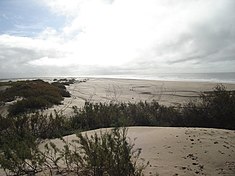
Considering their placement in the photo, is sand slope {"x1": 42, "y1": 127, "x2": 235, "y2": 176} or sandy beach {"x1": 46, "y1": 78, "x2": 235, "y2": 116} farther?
sandy beach {"x1": 46, "y1": 78, "x2": 235, "y2": 116}

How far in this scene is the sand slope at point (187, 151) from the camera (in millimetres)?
4373

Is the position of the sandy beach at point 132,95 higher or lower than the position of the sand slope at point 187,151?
lower

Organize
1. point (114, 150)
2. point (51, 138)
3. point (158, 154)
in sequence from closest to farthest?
point (114, 150) → point (158, 154) → point (51, 138)

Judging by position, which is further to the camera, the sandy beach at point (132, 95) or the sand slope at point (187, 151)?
the sandy beach at point (132, 95)

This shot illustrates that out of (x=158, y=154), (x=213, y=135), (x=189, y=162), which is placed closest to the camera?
(x=189, y=162)

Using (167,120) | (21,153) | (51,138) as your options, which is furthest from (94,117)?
(21,153)

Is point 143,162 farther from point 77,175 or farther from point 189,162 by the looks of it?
point 77,175

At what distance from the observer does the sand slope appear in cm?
437

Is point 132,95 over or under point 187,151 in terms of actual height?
under

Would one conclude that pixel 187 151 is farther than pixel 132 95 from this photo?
No

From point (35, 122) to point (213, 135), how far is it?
507 centimetres

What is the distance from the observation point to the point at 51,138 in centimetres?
771

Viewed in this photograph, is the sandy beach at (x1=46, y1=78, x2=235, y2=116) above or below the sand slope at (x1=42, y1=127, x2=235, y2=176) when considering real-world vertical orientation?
below

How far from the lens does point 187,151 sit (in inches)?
205
